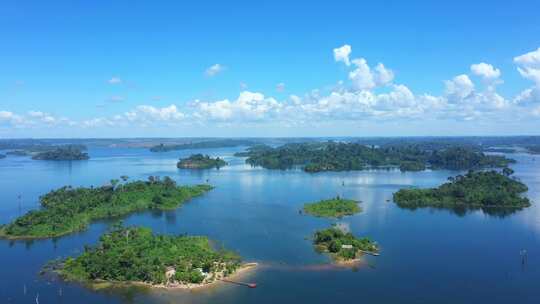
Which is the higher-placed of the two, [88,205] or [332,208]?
[88,205]

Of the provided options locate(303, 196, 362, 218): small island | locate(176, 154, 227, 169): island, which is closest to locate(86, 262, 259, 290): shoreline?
locate(303, 196, 362, 218): small island

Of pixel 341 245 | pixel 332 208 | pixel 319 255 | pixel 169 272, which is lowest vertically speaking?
pixel 169 272

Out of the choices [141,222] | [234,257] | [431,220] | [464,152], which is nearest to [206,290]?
[234,257]

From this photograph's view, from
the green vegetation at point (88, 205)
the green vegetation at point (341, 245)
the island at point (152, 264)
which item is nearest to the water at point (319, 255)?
the green vegetation at point (341, 245)

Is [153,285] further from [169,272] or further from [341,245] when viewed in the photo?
[341,245]

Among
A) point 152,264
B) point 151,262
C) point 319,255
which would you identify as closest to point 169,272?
point 152,264

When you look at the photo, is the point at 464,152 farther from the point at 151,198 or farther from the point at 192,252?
the point at 192,252
